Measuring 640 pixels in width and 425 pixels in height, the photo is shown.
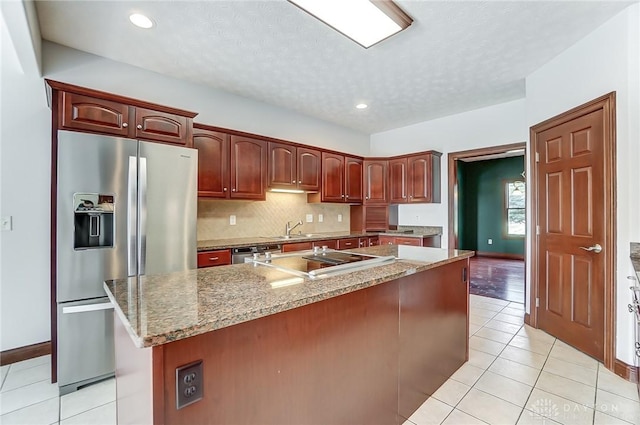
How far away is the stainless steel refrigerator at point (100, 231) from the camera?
2.06m

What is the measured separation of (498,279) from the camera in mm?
5289

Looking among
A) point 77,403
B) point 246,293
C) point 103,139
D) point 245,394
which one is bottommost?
point 77,403

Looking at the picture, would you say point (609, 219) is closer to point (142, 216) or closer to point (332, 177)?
point (332, 177)

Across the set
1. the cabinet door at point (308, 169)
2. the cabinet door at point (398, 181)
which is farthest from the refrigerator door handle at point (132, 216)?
the cabinet door at point (398, 181)

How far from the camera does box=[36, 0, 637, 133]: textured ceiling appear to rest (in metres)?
2.17

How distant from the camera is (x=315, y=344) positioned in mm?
1261

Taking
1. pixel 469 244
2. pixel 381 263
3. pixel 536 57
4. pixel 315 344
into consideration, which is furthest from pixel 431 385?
pixel 469 244

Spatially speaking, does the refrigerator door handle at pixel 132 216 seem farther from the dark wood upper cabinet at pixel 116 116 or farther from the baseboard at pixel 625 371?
the baseboard at pixel 625 371

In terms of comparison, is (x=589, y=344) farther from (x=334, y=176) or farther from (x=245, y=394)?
(x=334, y=176)

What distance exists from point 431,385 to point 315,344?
119 cm

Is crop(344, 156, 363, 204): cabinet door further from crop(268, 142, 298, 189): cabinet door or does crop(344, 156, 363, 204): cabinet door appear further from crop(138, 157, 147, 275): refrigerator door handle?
crop(138, 157, 147, 275): refrigerator door handle

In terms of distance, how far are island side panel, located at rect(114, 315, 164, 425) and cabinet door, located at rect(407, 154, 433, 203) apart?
4229mm

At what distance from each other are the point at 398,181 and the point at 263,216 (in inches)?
90.8

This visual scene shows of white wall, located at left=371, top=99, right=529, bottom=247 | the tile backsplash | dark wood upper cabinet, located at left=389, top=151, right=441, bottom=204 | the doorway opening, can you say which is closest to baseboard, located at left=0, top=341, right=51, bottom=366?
the tile backsplash
